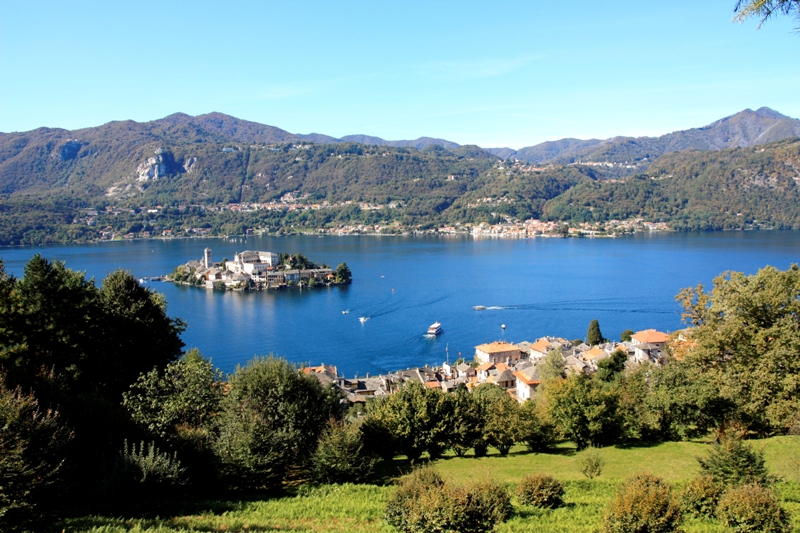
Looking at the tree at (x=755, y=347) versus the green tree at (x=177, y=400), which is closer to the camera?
the green tree at (x=177, y=400)

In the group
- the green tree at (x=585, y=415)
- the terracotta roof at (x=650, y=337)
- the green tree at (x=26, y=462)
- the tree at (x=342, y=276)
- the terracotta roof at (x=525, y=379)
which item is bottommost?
the terracotta roof at (x=525, y=379)

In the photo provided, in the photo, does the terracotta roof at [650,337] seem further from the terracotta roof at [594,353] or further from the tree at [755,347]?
the tree at [755,347]

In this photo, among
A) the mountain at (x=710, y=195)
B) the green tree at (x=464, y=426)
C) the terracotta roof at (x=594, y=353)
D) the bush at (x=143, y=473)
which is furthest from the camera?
the mountain at (x=710, y=195)

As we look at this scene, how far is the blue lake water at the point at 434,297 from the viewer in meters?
23.5

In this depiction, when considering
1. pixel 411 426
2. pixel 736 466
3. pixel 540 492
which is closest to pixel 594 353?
pixel 411 426

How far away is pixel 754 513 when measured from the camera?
3.94 meters

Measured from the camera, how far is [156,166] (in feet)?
392

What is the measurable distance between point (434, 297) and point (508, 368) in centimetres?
1579

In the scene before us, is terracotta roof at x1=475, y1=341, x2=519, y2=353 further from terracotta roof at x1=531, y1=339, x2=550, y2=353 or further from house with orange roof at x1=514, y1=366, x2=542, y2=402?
house with orange roof at x1=514, y1=366, x2=542, y2=402

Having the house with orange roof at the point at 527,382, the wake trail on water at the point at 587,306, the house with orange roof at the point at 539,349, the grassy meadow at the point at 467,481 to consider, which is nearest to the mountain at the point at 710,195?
the wake trail on water at the point at 587,306

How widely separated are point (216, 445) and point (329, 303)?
90.6 ft

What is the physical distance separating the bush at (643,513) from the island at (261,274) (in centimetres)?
3634

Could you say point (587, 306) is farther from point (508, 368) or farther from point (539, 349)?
point (508, 368)

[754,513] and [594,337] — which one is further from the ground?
[754,513]
